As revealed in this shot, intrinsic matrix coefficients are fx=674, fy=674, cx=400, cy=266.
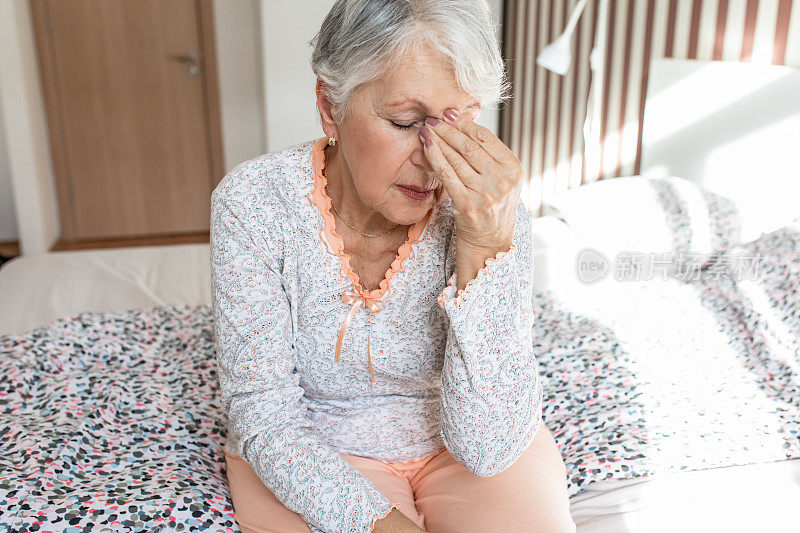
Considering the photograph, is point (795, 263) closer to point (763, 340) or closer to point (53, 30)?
point (763, 340)

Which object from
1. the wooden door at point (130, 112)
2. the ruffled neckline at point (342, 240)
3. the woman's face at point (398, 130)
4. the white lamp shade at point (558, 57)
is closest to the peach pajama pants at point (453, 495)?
the ruffled neckline at point (342, 240)

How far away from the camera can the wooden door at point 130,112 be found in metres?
3.95

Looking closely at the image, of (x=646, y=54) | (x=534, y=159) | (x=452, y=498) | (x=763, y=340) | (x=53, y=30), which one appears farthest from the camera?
(x=53, y=30)

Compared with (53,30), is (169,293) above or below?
below

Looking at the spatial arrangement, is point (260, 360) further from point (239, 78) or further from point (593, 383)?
point (239, 78)

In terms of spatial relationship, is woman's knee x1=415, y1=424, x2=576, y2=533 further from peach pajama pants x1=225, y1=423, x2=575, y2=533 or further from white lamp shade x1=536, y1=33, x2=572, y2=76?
white lamp shade x1=536, y1=33, x2=572, y2=76

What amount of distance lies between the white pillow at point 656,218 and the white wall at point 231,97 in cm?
112

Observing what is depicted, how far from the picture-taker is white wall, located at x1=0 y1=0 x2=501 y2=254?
346 centimetres

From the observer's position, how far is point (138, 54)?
4.02 meters

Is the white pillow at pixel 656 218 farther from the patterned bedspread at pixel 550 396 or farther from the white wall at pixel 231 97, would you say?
the white wall at pixel 231 97

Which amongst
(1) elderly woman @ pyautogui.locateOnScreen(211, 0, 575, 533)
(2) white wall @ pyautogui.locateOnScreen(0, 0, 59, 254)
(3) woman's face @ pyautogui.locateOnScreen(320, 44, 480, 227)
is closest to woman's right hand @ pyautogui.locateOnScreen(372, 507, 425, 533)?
(1) elderly woman @ pyautogui.locateOnScreen(211, 0, 575, 533)

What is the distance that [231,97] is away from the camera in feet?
14.0

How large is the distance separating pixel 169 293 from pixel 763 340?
1.63m

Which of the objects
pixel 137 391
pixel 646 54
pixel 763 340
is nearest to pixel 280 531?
pixel 137 391
